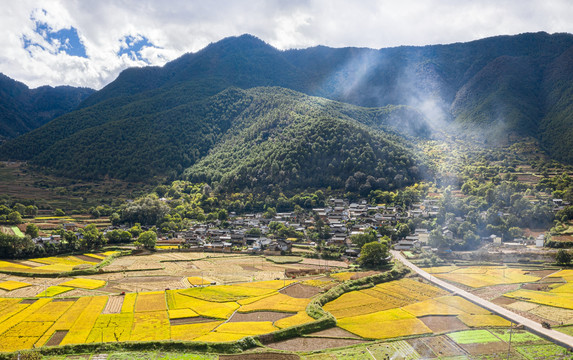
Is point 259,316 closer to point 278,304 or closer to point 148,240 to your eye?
point 278,304

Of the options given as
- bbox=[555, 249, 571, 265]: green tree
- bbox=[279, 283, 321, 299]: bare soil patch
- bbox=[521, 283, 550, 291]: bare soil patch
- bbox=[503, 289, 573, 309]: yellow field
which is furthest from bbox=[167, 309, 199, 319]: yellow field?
bbox=[555, 249, 571, 265]: green tree

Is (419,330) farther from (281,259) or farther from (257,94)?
(257,94)

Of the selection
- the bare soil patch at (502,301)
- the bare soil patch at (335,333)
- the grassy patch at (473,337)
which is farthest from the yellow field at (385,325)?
the bare soil patch at (502,301)

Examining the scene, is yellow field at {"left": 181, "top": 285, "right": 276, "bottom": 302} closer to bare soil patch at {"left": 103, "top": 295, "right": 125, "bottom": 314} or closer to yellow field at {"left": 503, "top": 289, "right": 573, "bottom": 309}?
bare soil patch at {"left": 103, "top": 295, "right": 125, "bottom": 314}

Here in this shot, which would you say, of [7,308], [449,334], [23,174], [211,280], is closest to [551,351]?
[449,334]

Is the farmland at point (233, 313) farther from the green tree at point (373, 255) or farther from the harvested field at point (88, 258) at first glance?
the harvested field at point (88, 258)
